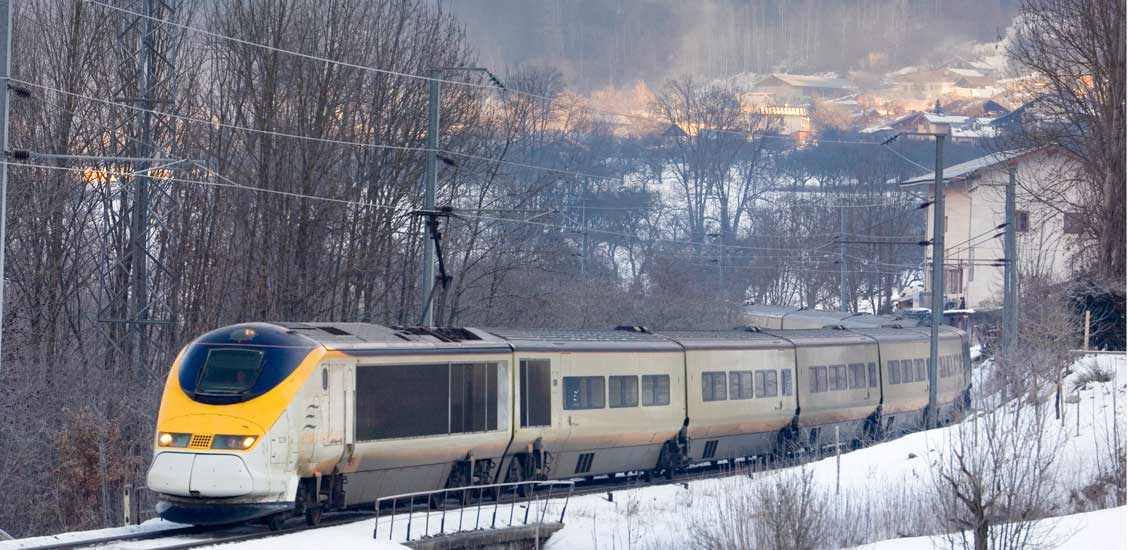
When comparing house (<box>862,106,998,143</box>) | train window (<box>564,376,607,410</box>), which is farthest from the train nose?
house (<box>862,106,998,143</box>)

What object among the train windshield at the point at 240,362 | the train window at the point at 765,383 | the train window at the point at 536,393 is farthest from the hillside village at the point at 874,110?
the train windshield at the point at 240,362

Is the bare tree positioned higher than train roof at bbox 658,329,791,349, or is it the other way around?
the bare tree

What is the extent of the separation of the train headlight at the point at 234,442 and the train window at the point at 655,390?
443 inches

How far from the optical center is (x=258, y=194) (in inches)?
1644

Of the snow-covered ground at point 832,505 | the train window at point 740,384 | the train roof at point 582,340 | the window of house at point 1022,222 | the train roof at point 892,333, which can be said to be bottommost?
the snow-covered ground at point 832,505

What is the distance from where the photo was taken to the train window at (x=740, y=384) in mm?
31594

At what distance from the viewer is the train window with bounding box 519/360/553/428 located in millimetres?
24547

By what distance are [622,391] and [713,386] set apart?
12.7 feet

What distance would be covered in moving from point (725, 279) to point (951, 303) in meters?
14.6

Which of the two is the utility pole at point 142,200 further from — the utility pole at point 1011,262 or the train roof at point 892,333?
the utility pole at point 1011,262

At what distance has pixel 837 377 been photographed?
36.3m

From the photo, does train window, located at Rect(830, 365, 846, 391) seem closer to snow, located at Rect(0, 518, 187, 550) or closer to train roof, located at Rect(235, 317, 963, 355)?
train roof, located at Rect(235, 317, 963, 355)

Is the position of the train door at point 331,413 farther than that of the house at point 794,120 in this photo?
No

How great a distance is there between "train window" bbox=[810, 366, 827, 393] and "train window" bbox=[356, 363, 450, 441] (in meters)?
15.2
